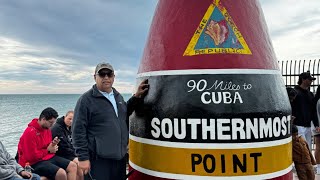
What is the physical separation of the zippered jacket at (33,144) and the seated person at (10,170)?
0.58 metres

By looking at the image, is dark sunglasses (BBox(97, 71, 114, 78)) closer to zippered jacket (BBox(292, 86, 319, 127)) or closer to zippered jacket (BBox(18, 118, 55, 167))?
zippered jacket (BBox(18, 118, 55, 167))

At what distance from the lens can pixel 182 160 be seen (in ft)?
10.4

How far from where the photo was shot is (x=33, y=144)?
573 cm

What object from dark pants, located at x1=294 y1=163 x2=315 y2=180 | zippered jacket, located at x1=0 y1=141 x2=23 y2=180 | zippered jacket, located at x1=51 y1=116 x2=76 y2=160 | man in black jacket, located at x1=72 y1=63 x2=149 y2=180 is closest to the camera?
man in black jacket, located at x1=72 y1=63 x2=149 y2=180

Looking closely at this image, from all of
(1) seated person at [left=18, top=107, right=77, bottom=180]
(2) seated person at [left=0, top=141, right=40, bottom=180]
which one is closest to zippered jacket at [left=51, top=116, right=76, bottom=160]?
(1) seated person at [left=18, top=107, right=77, bottom=180]

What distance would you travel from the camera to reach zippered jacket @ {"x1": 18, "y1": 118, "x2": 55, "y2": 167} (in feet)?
18.9

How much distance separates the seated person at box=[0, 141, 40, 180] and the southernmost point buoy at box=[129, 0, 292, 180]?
2189 mm

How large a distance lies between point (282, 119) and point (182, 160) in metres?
1.04

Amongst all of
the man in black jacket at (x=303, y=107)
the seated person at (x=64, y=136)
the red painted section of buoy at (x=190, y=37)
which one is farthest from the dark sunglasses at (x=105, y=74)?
the man in black jacket at (x=303, y=107)

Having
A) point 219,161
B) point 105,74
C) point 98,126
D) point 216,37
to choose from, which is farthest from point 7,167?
point 216,37

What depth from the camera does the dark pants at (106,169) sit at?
388cm

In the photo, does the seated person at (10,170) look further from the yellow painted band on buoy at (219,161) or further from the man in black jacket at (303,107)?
the man in black jacket at (303,107)

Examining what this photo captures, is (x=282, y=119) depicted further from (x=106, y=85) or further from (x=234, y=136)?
(x=106, y=85)

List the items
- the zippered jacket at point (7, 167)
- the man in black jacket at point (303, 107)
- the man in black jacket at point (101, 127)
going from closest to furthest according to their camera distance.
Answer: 1. the man in black jacket at point (101, 127)
2. the zippered jacket at point (7, 167)
3. the man in black jacket at point (303, 107)
